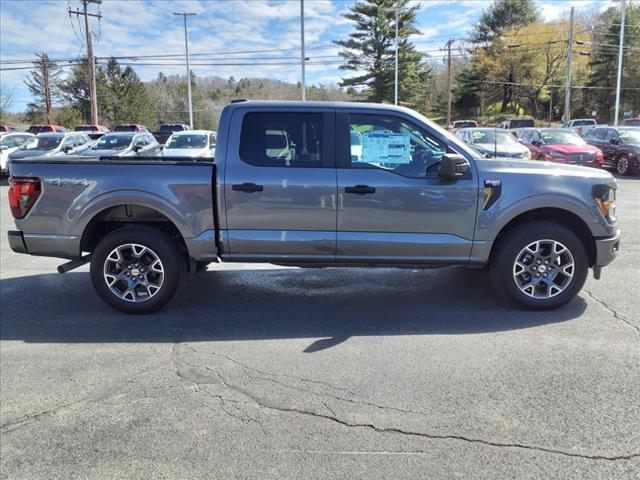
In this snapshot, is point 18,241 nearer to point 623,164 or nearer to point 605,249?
point 605,249

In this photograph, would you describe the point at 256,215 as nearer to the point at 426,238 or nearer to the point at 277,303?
the point at 277,303

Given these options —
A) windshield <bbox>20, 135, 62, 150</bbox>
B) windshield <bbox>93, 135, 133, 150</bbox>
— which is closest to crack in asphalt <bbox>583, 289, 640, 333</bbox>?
windshield <bbox>93, 135, 133, 150</bbox>

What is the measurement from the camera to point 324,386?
3564mm

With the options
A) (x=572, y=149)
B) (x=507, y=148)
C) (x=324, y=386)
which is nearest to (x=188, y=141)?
(x=507, y=148)

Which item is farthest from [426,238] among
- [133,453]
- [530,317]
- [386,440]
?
[133,453]

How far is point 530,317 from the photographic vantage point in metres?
4.81

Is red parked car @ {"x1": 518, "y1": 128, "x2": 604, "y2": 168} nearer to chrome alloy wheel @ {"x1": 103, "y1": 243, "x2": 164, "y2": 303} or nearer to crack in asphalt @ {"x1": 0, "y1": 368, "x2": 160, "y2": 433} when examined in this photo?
chrome alloy wheel @ {"x1": 103, "y1": 243, "x2": 164, "y2": 303}

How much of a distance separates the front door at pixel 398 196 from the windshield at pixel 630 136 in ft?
55.0

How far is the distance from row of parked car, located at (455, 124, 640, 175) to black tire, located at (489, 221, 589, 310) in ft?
35.3

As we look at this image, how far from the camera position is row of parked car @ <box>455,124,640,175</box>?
1641 cm

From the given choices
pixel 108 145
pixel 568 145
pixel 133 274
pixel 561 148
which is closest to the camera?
pixel 133 274

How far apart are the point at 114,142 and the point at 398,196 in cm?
1706

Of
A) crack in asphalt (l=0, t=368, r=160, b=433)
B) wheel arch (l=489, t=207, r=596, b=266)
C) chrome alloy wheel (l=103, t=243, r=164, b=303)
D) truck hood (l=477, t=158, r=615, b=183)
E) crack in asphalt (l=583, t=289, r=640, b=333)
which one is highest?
truck hood (l=477, t=158, r=615, b=183)

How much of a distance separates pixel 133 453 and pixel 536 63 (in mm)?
A: 65543
